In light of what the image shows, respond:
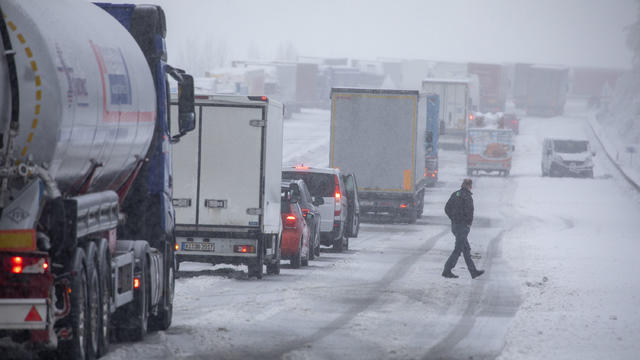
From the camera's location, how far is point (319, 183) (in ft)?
94.7

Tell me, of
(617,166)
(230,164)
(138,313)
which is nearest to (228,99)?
(230,164)

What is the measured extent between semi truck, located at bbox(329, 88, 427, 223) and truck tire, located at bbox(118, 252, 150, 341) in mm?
22609

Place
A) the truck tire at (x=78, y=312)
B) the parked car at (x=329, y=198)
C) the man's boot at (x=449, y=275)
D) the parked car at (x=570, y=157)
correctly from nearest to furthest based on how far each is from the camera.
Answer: the truck tire at (x=78, y=312) < the man's boot at (x=449, y=275) < the parked car at (x=329, y=198) < the parked car at (x=570, y=157)

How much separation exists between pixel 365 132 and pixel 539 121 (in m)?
78.0

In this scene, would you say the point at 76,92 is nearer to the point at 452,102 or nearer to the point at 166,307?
the point at 166,307

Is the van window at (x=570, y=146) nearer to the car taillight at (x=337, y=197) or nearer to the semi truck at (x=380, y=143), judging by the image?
the semi truck at (x=380, y=143)

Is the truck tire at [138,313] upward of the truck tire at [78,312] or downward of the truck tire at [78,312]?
downward

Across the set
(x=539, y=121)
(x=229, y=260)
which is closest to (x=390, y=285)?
(x=229, y=260)

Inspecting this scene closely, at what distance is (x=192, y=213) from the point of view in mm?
19938

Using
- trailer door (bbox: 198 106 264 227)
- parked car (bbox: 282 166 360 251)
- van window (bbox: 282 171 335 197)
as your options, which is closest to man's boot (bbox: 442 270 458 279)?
trailer door (bbox: 198 106 264 227)

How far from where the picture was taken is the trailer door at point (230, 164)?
19.8 meters

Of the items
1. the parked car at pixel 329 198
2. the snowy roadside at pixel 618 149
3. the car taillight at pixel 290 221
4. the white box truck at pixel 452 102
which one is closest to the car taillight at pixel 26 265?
the car taillight at pixel 290 221

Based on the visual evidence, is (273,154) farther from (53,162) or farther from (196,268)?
(53,162)

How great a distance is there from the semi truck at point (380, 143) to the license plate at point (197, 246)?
1606 centimetres
